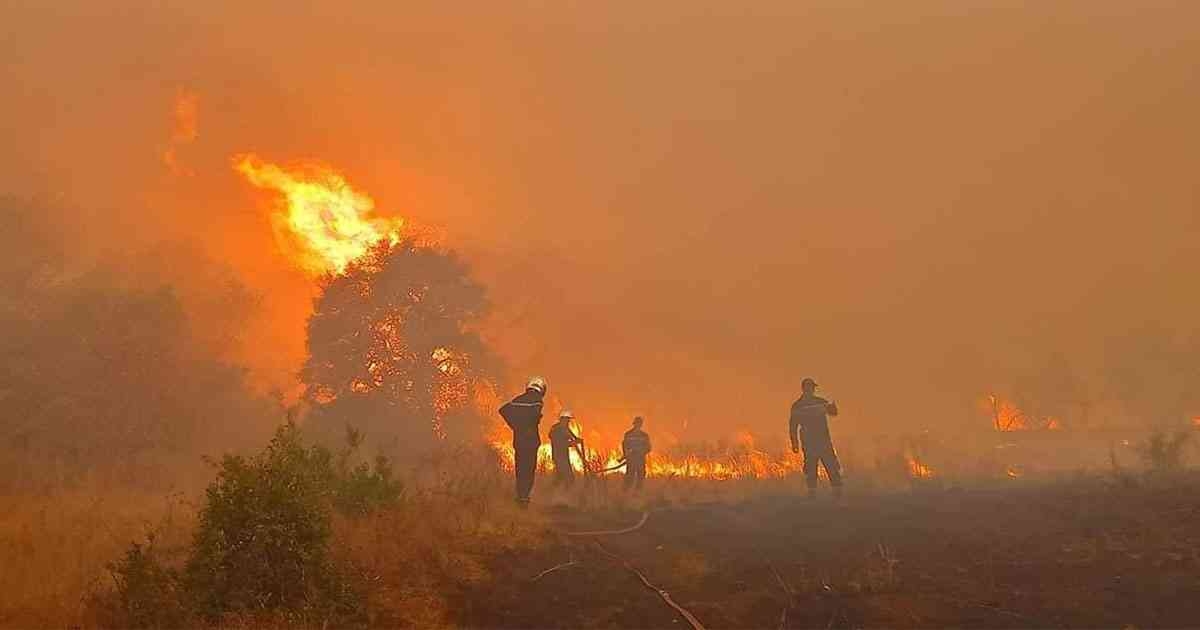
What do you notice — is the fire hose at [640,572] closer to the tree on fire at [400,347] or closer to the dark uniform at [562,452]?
the dark uniform at [562,452]

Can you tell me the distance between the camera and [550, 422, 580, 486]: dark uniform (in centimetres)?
1841

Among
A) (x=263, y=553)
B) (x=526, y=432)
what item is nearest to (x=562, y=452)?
(x=526, y=432)

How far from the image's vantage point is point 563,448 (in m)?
19.2

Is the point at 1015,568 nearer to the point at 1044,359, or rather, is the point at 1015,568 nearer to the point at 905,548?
the point at 905,548

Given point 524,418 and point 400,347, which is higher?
point 400,347

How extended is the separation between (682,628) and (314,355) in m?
27.4

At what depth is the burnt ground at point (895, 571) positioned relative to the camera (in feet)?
23.7

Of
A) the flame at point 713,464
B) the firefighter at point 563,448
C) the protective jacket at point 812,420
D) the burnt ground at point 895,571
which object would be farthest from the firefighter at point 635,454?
the burnt ground at point 895,571

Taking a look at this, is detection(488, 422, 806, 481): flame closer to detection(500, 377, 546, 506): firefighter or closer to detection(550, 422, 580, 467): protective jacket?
detection(550, 422, 580, 467): protective jacket

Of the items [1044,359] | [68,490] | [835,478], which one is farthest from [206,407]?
[1044,359]

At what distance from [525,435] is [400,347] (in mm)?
17925

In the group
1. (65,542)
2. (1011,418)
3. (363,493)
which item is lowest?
(65,542)

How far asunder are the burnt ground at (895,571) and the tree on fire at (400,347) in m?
18.9

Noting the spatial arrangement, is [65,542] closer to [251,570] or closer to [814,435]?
[251,570]
